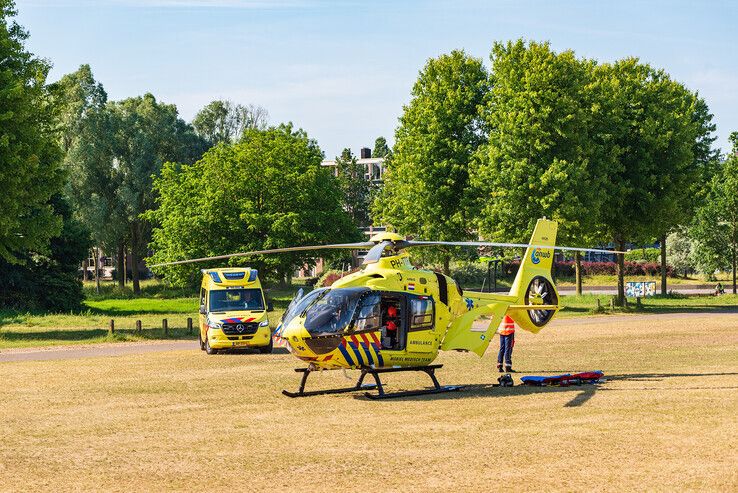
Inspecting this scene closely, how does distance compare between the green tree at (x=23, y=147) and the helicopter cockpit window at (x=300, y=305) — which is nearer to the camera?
the helicopter cockpit window at (x=300, y=305)

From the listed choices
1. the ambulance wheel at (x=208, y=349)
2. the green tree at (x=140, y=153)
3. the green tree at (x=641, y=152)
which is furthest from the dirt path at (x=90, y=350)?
the green tree at (x=140, y=153)

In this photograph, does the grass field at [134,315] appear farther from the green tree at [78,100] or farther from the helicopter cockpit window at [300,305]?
the helicopter cockpit window at [300,305]

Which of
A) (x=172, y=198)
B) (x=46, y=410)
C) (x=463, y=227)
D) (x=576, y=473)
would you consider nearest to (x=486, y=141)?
(x=463, y=227)

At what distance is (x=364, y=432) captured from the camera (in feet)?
55.4

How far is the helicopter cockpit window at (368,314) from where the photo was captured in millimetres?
20984

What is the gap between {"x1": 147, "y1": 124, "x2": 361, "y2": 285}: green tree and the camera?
5647 centimetres

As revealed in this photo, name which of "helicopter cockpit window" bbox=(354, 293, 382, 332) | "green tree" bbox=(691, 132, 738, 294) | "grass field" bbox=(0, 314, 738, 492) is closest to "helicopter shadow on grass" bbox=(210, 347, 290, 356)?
"grass field" bbox=(0, 314, 738, 492)

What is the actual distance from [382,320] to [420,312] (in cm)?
109

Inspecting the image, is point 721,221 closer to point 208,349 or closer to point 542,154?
point 542,154

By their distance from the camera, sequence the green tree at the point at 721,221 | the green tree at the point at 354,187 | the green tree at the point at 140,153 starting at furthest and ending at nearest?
the green tree at the point at 354,187 < the green tree at the point at 140,153 < the green tree at the point at 721,221

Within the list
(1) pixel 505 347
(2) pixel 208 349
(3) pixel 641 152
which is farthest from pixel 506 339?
(3) pixel 641 152

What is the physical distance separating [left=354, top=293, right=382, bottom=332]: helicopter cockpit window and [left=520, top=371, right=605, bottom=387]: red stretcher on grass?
4.56 metres

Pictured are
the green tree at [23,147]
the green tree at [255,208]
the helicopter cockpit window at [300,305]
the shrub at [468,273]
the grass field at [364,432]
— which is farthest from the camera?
the shrub at [468,273]

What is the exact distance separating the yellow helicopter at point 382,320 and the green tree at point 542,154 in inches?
1168
